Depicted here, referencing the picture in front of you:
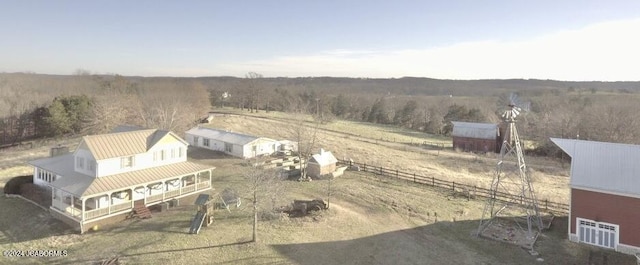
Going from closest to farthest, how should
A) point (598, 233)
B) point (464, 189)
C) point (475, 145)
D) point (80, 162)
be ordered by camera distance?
point (598, 233) < point (80, 162) < point (464, 189) < point (475, 145)

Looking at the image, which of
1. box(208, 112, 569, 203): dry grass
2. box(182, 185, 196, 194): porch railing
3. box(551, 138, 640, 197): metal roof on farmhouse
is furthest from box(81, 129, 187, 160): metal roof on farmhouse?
box(551, 138, 640, 197): metal roof on farmhouse

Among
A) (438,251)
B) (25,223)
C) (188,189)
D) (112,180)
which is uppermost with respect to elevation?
(112,180)

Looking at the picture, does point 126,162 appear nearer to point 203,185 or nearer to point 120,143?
point 120,143

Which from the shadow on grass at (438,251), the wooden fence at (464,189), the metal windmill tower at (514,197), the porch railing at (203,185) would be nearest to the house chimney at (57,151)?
the porch railing at (203,185)

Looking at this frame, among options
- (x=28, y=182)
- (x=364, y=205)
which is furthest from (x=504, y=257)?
(x=28, y=182)

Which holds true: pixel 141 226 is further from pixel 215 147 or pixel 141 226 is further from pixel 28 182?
pixel 215 147

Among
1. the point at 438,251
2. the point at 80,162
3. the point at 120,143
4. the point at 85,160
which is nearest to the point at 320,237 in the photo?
the point at 438,251

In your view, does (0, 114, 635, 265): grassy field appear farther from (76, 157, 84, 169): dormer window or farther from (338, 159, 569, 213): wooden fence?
(76, 157, 84, 169): dormer window

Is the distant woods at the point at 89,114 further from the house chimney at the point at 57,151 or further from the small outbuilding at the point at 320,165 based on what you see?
the small outbuilding at the point at 320,165
